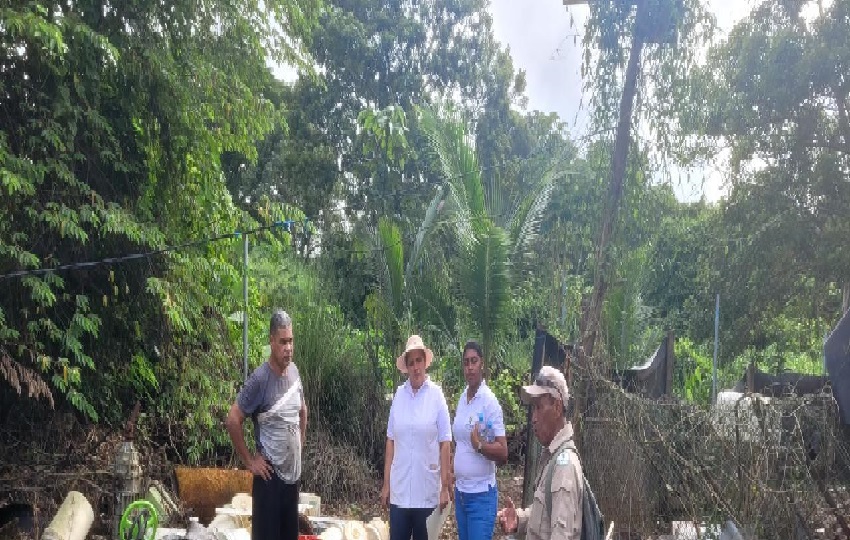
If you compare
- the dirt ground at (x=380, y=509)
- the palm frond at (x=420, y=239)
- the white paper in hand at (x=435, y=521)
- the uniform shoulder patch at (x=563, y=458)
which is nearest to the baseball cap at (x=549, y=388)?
the uniform shoulder patch at (x=563, y=458)

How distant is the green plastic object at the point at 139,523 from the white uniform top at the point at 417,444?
1.98m

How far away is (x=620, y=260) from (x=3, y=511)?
577 centimetres

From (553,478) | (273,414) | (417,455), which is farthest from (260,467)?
(553,478)

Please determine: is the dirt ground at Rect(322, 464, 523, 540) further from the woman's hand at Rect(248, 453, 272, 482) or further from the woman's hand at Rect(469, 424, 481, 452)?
the woman's hand at Rect(248, 453, 272, 482)

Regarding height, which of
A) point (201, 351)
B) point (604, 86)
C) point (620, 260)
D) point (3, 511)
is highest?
point (604, 86)

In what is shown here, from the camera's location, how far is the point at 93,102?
8.61 meters

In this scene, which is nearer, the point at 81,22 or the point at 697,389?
the point at 81,22

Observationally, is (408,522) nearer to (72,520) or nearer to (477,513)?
(477,513)

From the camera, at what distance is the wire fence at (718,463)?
18.8 ft

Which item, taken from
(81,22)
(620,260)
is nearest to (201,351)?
(81,22)

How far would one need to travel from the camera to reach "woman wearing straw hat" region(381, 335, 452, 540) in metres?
6.00

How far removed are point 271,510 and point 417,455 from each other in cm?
97

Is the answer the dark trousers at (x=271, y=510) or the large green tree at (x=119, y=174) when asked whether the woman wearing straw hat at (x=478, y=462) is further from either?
the large green tree at (x=119, y=174)

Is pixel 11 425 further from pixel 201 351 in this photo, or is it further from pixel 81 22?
pixel 81 22
